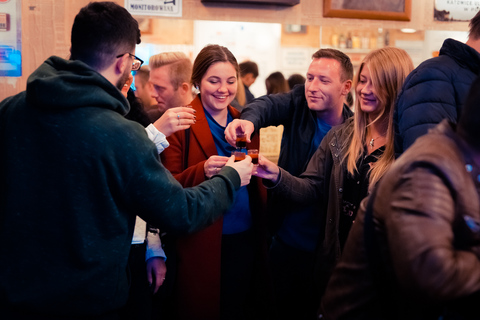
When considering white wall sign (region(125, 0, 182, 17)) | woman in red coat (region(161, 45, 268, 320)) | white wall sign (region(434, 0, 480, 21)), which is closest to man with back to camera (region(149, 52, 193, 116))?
white wall sign (region(125, 0, 182, 17))

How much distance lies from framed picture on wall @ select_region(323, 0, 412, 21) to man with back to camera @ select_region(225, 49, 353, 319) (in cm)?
72

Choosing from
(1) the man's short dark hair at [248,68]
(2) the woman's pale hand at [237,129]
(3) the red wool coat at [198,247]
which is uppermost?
(1) the man's short dark hair at [248,68]

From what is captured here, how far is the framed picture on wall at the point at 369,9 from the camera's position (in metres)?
3.44

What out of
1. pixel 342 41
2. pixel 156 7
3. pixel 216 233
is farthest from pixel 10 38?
pixel 342 41

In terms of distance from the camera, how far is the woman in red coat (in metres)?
2.35

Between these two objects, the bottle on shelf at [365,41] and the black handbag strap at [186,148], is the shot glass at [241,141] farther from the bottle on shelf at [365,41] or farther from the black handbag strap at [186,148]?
the bottle on shelf at [365,41]

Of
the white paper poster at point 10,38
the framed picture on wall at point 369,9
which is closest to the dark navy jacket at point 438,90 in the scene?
the framed picture on wall at point 369,9

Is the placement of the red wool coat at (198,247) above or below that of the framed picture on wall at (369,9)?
below

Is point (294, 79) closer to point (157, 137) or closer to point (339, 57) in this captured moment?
point (339, 57)

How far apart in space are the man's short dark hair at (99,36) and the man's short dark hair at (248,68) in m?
3.17

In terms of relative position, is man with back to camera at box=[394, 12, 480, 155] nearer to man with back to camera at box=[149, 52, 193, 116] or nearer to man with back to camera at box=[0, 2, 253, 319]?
man with back to camera at box=[0, 2, 253, 319]

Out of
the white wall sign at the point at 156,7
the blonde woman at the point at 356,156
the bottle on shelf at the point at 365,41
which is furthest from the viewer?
the bottle on shelf at the point at 365,41

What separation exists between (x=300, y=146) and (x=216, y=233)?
795 mm

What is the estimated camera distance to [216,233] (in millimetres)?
2332
